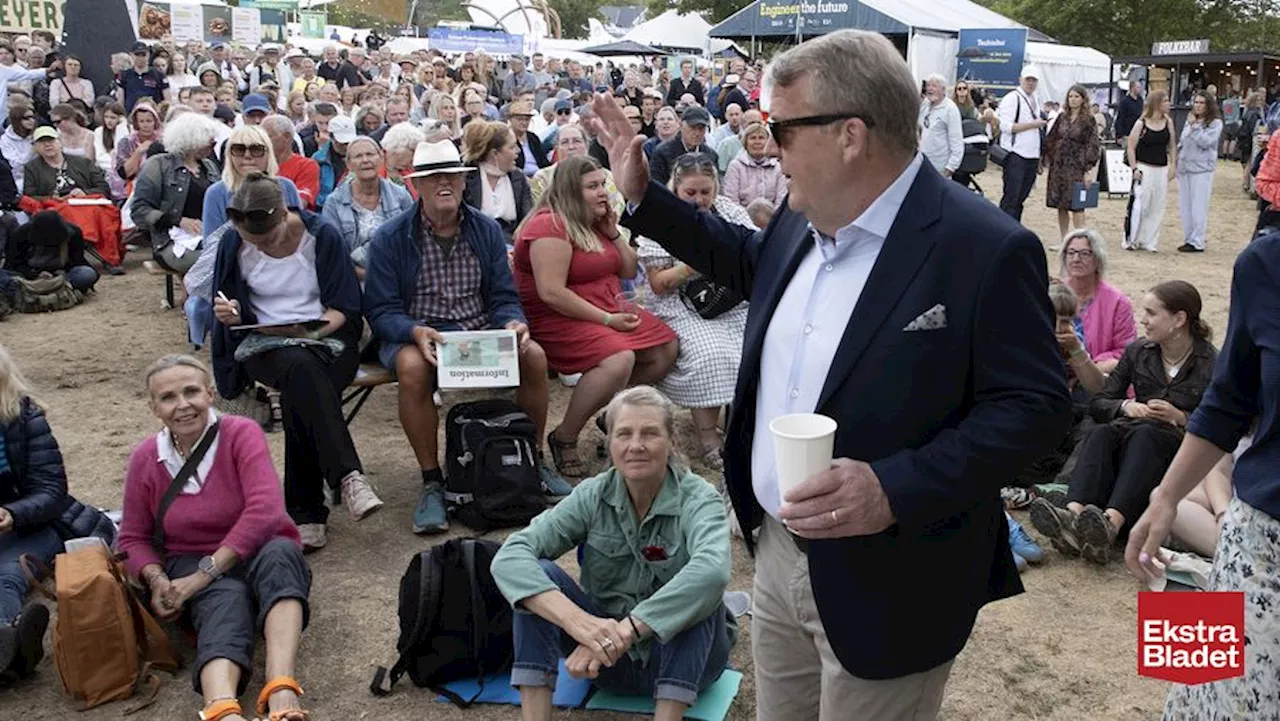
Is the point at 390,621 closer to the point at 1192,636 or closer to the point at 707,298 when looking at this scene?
the point at 707,298

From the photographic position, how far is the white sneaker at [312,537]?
4570mm

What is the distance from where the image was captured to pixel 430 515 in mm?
4746

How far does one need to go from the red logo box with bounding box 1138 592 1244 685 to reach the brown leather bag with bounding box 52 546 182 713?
2.94m

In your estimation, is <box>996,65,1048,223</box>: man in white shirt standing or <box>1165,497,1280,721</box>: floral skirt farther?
<box>996,65,1048,223</box>: man in white shirt standing

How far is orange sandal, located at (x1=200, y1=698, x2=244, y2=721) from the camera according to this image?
10.6 ft

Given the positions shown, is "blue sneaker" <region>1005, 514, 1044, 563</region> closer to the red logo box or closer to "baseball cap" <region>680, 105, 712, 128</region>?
the red logo box

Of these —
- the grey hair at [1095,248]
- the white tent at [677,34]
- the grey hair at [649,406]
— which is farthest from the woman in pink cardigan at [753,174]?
the white tent at [677,34]

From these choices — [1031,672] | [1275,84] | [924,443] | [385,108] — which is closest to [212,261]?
[1031,672]

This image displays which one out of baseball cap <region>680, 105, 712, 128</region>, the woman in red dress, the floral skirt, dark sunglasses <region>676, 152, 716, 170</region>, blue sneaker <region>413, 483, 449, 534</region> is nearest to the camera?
the floral skirt

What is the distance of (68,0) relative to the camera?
567 inches

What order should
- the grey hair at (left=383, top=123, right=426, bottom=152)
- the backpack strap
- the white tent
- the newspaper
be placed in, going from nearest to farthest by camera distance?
1. the backpack strap
2. the newspaper
3. the grey hair at (left=383, top=123, right=426, bottom=152)
4. the white tent

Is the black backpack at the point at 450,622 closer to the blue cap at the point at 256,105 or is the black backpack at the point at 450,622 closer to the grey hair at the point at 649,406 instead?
the grey hair at the point at 649,406

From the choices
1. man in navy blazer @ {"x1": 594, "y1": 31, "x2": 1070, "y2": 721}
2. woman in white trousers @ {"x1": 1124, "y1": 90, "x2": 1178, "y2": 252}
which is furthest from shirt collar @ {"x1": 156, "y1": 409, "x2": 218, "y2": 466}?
woman in white trousers @ {"x1": 1124, "y1": 90, "x2": 1178, "y2": 252}

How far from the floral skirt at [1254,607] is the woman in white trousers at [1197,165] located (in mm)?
10703
